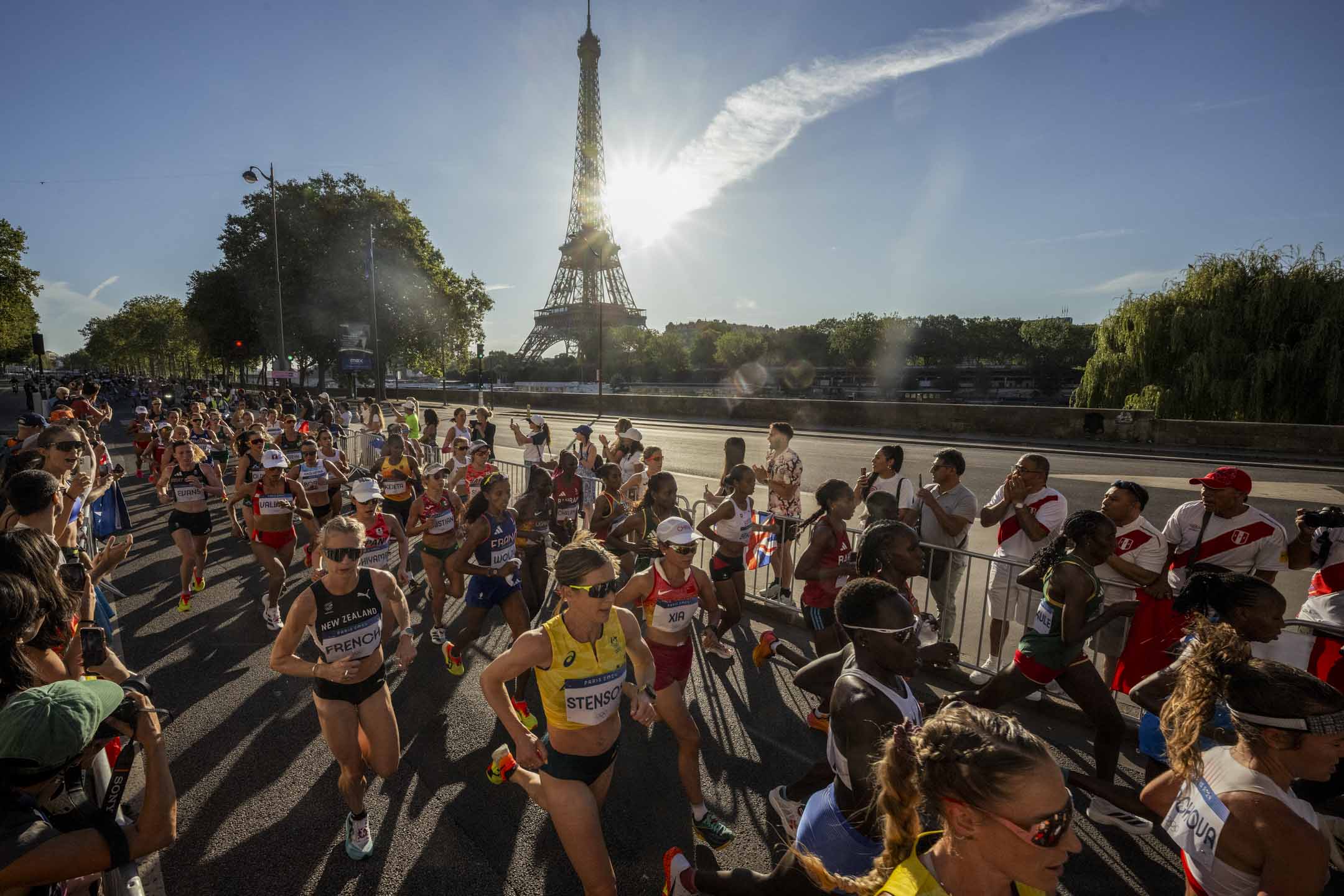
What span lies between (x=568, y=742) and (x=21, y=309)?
62453mm

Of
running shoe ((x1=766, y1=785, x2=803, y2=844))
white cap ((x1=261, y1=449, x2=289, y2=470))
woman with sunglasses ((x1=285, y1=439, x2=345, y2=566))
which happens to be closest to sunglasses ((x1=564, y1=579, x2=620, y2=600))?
running shoe ((x1=766, y1=785, x2=803, y2=844))

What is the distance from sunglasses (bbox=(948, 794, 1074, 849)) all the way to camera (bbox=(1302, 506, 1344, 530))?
464 cm

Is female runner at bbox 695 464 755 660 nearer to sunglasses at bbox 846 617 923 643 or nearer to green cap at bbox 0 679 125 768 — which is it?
sunglasses at bbox 846 617 923 643

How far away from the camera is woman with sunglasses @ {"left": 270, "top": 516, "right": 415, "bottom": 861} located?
3.51 m

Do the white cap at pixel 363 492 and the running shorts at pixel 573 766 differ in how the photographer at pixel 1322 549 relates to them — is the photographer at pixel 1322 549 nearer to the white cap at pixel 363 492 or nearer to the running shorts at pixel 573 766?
the running shorts at pixel 573 766

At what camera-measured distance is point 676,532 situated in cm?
406

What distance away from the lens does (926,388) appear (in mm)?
73625

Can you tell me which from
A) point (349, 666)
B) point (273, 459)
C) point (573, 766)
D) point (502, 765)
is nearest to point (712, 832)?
point (573, 766)

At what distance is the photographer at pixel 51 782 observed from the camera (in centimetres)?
168

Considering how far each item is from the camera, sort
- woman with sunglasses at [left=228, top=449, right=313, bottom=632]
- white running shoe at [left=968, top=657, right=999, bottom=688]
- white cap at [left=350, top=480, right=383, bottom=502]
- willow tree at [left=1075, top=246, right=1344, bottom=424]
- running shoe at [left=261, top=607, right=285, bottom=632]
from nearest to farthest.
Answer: white running shoe at [left=968, top=657, right=999, bottom=688], white cap at [left=350, top=480, right=383, bottom=502], running shoe at [left=261, top=607, right=285, bottom=632], woman with sunglasses at [left=228, top=449, right=313, bottom=632], willow tree at [left=1075, top=246, right=1344, bottom=424]

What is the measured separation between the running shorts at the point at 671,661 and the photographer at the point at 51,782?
2528 mm

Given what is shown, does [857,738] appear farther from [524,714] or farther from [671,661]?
[524,714]

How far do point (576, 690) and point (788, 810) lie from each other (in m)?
1.56

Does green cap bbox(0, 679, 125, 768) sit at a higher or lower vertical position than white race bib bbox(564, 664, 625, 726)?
higher
